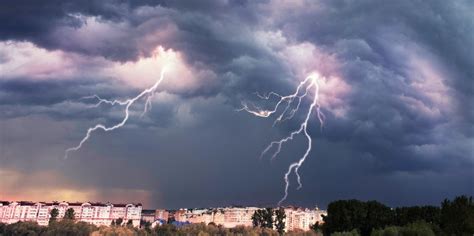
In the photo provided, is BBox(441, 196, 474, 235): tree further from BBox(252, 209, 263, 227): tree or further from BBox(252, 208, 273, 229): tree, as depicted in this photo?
BBox(252, 209, 263, 227): tree

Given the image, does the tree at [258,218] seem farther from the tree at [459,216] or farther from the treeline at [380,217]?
the tree at [459,216]

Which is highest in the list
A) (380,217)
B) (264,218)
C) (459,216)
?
(264,218)

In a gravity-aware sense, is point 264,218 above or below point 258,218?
below

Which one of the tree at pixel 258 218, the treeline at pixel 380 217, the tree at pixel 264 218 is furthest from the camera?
the tree at pixel 258 218

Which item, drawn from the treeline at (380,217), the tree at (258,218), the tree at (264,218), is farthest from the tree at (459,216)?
the tree at (258,218)

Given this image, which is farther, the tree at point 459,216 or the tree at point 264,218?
the tree at point 264,218

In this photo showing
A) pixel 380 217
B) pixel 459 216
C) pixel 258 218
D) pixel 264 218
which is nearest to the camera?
pixel 459 216

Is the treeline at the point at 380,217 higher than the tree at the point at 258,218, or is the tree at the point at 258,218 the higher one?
the tree at the point at 258,218

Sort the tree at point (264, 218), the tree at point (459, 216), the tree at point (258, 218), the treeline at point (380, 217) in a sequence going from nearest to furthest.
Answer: the tree at point (459, 216)
the treeline at point (380, 217)
the tree at point (264, 218)
the tree at point (258, 218)

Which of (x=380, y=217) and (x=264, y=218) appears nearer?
(x=380, y=217)

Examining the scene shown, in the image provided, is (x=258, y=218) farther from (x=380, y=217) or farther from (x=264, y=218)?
(x=380, y=217)

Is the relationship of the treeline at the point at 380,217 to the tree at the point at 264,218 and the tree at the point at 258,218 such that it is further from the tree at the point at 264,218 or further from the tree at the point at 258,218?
the tree at the point at 258,218

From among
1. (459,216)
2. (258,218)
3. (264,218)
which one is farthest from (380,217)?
(258,218)

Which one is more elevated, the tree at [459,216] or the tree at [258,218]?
the tree at [258,218]
